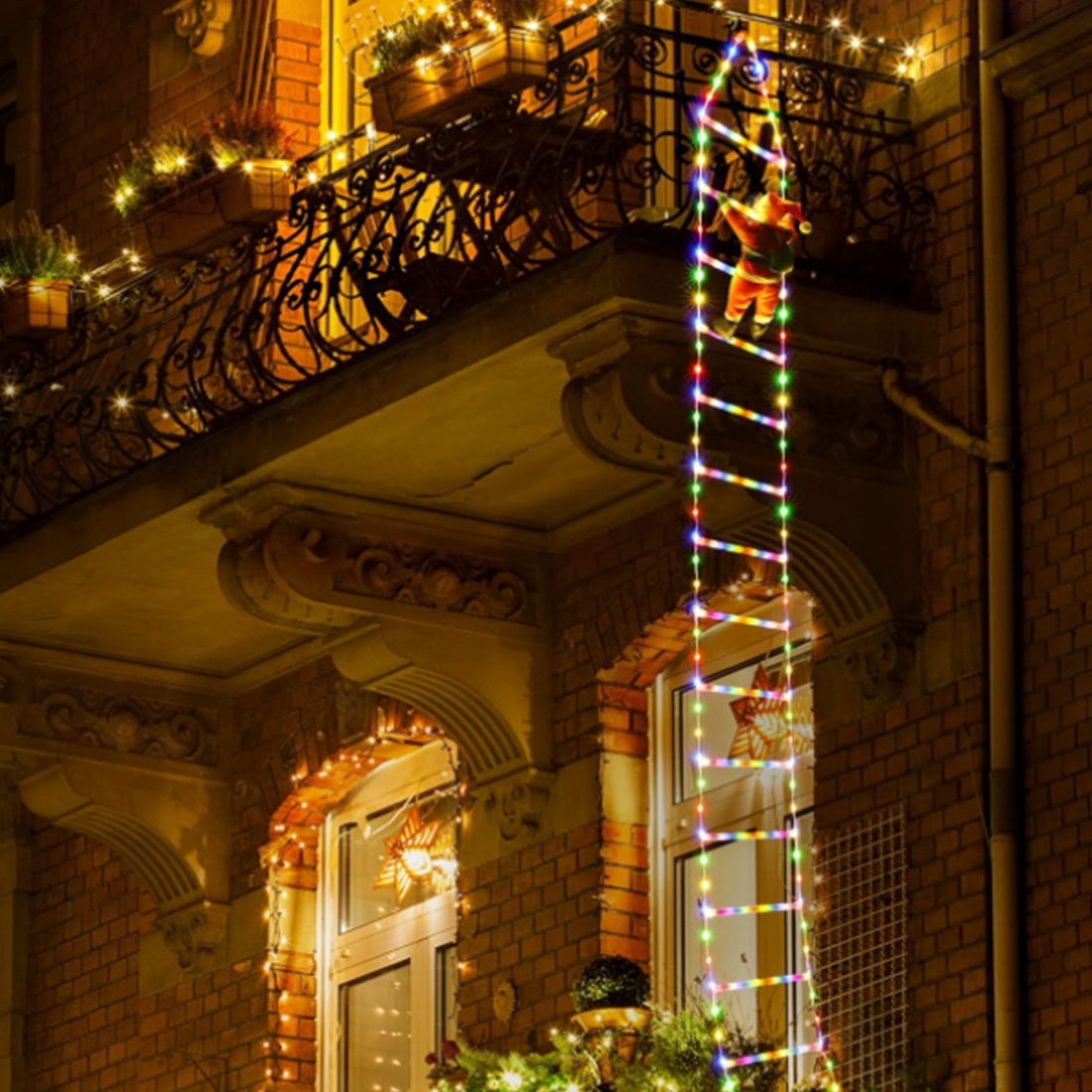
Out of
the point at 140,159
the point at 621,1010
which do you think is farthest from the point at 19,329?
the point at 621,1010

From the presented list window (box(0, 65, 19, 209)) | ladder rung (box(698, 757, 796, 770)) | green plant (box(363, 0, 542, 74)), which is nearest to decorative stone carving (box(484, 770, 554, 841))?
ladder rung (box(698, 757, 796, 770))

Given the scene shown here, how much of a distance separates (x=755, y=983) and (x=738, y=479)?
1483mm

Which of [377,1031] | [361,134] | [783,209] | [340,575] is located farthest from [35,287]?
[783,209]

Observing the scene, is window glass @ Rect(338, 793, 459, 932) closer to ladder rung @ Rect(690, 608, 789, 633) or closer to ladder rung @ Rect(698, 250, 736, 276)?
ladder rung @ Rect(690, 608, 789, 633)

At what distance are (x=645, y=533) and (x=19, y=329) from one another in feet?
8.43

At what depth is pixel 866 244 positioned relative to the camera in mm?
11508

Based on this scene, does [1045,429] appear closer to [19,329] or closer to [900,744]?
[900,744]

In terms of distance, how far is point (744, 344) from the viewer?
11.0 metres

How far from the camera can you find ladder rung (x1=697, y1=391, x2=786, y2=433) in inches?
438

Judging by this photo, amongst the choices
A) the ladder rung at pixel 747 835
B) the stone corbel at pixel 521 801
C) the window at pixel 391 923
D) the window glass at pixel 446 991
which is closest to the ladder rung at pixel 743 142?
the ladder rung at pixel 747 835

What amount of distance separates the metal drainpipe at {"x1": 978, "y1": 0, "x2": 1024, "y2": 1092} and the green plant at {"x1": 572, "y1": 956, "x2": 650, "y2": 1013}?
51.2 inches

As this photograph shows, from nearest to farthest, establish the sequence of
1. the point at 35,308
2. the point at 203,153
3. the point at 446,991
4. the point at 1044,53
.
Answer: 1. the point at 1044,53
2. the point at 203,153
3. the point at 446,991
4. the point at 35,308

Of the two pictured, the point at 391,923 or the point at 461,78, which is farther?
A: the point at 391,923

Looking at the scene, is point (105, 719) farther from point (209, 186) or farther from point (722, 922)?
point (722, 922)
